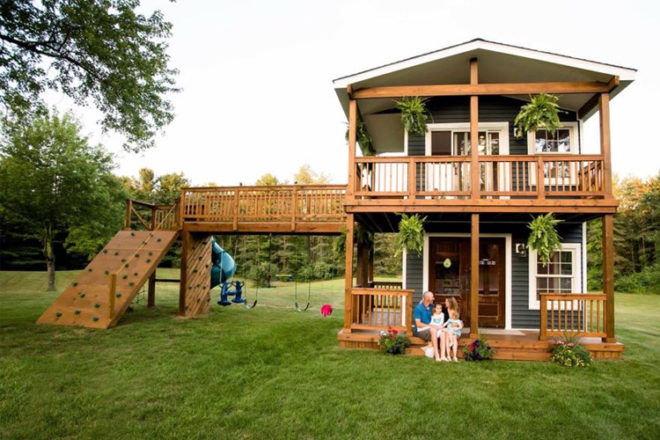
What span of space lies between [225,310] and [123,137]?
7.42 meters

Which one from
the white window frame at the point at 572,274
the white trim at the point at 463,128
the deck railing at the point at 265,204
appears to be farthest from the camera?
the deck railing at the point at 265,204

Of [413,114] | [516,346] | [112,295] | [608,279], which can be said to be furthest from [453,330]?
[112,295]

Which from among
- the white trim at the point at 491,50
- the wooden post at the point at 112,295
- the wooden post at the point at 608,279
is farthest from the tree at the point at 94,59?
the wooden post at the point at 608,279

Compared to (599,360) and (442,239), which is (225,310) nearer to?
(442,239)

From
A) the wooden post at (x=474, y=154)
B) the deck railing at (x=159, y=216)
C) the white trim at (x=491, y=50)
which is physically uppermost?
the white trim at (x=491, y=50)

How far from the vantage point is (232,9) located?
26.1 metres

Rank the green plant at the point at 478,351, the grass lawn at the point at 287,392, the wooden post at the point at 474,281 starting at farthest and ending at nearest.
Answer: the wooden post at the point at 474,281 → the green plant at the point at 478,351 → the grass lawn at the point at 287,392

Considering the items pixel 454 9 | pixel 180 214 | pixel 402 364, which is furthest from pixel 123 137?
pixel 454 9

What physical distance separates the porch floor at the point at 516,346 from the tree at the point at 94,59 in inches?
399

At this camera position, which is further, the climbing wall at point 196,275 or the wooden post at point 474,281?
the climbing wall at point 196,275

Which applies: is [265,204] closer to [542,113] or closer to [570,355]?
[542,113]

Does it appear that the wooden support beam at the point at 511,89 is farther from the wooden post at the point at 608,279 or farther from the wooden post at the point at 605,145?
the wooden post at the point at 608,279

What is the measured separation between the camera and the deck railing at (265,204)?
11914mm

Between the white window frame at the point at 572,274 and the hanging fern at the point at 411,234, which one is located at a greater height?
the hanging fern at the point at 411,234
